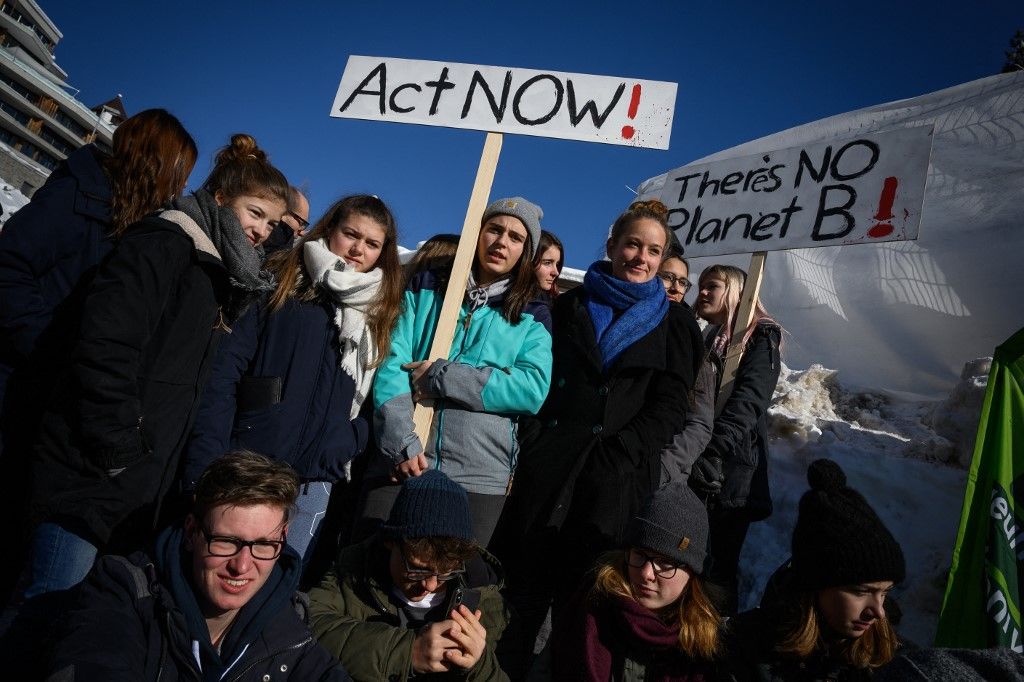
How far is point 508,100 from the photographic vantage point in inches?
129

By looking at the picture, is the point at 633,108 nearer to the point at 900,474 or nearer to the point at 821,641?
the point at 821,641

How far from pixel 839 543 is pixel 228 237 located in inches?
90.9

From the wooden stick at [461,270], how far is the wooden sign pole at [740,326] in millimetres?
1500

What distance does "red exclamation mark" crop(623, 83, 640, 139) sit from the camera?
10.2 ft

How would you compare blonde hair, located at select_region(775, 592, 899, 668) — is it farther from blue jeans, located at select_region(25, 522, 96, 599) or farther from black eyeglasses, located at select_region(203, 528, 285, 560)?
blue jeans, located at select_region(25, 522, 96, 599)

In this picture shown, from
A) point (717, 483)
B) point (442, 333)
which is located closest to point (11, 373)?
point (442, 333)

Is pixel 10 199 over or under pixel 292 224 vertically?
over

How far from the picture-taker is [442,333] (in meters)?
2.72

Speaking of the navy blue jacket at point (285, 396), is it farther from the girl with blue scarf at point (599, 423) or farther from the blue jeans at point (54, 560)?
the girl with blue scarf at point (599, 423)

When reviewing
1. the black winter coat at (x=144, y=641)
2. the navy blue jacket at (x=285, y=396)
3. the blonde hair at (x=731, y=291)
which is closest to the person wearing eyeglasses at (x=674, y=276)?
the blonde hair at (x=731, y=291)

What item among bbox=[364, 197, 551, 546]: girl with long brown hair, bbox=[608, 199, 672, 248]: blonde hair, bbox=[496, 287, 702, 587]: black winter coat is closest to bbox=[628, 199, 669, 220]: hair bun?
bbox=[608, 199, 672, 248]: blonde hair

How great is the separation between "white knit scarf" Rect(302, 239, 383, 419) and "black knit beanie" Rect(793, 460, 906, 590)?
5.82 ft

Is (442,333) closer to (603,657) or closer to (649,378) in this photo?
(649,378)

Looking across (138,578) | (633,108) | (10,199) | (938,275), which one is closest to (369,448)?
(138,578)
